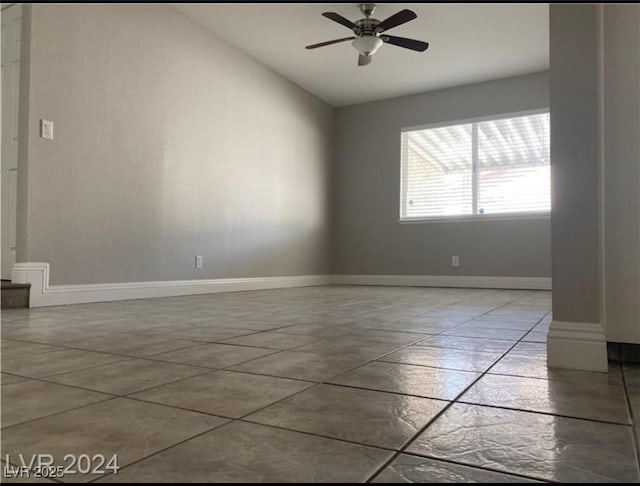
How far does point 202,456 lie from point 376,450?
0.27 meters

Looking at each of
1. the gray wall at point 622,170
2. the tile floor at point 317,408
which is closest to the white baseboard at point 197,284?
the tile floor at point 317,408

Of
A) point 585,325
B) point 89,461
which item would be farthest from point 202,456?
point 585,325

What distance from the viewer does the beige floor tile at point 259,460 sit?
62 centimetres

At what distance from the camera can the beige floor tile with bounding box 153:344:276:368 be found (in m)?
1.33

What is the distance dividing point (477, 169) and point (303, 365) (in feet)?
16.1

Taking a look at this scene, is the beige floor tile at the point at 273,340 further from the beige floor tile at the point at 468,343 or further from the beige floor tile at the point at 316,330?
the beige floor tile at the point at 468,343

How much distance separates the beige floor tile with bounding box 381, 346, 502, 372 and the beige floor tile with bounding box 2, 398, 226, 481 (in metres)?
0.69

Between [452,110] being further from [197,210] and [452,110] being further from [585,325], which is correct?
[585,325]

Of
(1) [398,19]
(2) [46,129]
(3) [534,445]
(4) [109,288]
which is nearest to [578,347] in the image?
(3) [534,445]

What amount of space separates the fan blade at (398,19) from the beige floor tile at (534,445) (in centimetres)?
316

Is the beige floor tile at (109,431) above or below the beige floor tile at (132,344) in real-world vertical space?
above

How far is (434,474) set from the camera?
64 cm

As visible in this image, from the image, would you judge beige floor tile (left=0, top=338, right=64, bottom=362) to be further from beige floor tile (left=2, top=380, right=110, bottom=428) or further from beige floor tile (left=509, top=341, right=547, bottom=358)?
beige floor tile (left=509, top=341, right=547, bottom=358)

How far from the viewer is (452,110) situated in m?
5.73
